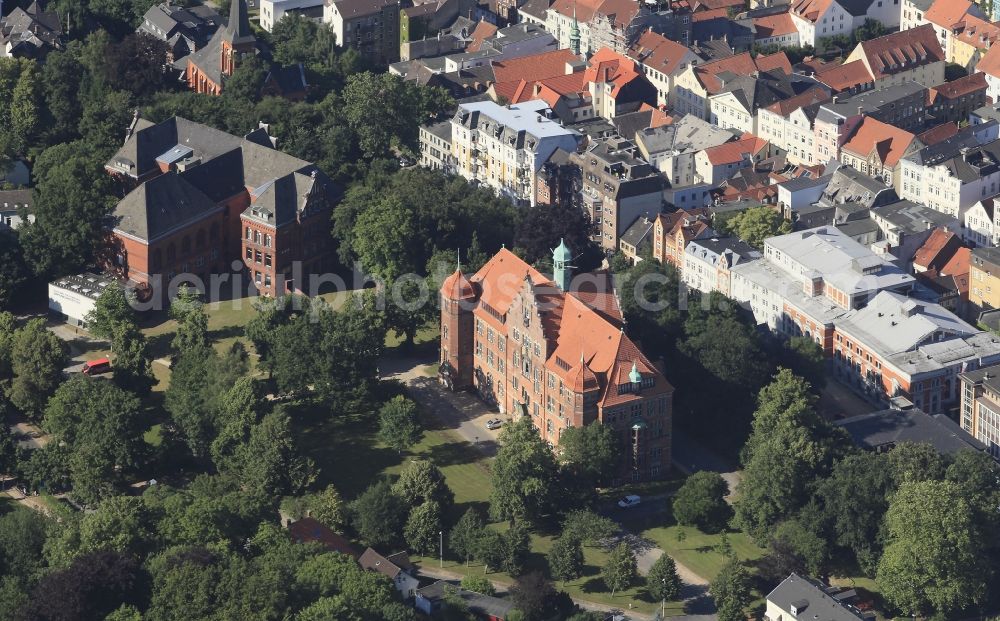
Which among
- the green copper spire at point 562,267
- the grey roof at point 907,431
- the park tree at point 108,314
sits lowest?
the park tree at point 108,314

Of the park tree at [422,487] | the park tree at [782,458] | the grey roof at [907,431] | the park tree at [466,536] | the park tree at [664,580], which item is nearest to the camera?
the park tree at [664,580]

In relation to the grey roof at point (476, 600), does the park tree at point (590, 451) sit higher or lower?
higher

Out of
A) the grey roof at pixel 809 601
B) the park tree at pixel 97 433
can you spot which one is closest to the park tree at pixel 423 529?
the park tree at pixel 97 433

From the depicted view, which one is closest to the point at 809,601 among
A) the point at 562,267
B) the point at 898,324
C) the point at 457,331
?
the point at 898,324

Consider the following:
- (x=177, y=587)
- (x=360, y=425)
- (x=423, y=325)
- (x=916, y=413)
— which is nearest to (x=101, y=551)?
(x=177, y=587)

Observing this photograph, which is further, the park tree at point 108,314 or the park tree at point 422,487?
the park tree at point 108,314

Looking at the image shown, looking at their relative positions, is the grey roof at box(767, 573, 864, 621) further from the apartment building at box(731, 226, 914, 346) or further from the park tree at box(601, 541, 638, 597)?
the apartment building at box(731, 226, 914, 346)

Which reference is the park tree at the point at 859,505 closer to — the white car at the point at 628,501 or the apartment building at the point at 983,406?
the white car at the point at 628,501
